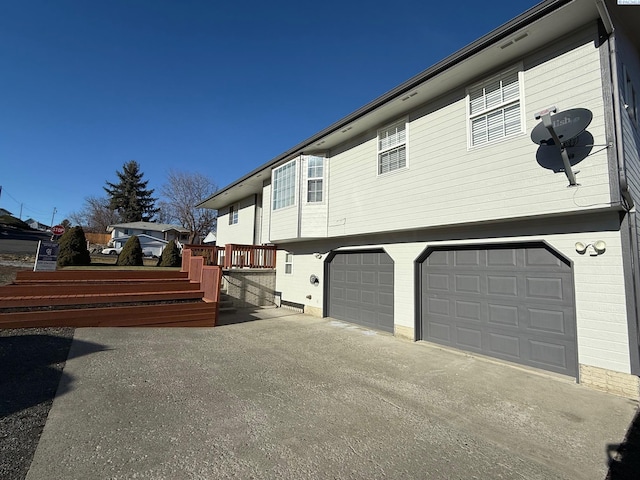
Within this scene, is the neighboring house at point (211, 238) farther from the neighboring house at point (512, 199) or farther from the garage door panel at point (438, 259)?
the garage door panel at point (438, 259)

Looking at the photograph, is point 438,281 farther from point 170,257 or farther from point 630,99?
point 170,257

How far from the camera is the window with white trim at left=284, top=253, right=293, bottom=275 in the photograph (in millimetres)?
11891

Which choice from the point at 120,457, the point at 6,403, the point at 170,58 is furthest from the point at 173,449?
the point at 170,58

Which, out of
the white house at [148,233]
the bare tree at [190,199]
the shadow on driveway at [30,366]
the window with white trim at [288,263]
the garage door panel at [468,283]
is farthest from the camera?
the white house at [148,233]

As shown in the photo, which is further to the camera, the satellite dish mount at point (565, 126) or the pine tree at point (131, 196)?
the pine tree at point (131, 196)

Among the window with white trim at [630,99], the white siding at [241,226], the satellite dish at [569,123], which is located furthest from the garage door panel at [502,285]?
the white siding at [241,226]

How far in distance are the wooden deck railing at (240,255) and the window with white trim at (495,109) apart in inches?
345

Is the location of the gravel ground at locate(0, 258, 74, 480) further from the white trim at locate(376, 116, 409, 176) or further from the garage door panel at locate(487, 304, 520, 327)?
the white trim at locate(376, 116, 409, 176)

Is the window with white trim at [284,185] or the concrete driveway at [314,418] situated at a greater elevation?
the window with white trim at [284,185]

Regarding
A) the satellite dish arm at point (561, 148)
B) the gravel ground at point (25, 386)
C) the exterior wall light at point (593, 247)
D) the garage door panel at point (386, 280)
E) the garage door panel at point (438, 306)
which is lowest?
the gravel ground at point (25, 386)

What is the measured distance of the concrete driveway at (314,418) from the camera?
2.59 m

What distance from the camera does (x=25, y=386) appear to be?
3846 mm

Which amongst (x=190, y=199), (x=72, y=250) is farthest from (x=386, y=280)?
(x=190, y=199)

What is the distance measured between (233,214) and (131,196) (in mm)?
39402
